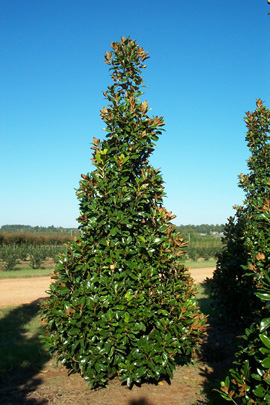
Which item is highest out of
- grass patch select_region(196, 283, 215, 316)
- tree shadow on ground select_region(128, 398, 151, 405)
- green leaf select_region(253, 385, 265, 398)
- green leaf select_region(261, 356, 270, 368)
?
green leaf select_region(261, 356, 270, 368)

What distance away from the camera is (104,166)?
4.84 meters

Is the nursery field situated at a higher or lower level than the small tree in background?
lower

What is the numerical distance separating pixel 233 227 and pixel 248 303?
1843 millimetres

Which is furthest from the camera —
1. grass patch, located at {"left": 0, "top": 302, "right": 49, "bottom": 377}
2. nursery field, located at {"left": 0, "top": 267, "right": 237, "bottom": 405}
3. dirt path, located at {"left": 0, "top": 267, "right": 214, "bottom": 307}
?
dirt path, located at {"left": 0, "top": 267, "right": 214, "bottom": 307}

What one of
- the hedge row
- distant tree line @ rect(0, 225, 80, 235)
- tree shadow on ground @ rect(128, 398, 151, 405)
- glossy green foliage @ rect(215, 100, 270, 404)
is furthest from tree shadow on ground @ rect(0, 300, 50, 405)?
distant tree line @ rect(0, 225, 80, 235)

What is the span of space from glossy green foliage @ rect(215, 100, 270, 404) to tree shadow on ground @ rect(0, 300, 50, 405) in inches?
107

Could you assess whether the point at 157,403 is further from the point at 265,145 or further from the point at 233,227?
the point at 265,145

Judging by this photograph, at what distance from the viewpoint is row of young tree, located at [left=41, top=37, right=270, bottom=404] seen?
4355 mm

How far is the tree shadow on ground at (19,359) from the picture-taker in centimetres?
457

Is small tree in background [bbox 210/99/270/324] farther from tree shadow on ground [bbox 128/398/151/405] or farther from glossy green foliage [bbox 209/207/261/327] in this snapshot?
tree shadow on ground [bbox 128/398/151/405]

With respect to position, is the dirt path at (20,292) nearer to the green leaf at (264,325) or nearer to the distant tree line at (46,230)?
the green leaf at (264,325)

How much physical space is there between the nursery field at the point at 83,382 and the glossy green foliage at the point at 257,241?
57 centimetres

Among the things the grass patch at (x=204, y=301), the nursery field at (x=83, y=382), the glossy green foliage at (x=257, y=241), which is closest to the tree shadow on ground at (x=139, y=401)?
the nursery field at (x=83, y=382)

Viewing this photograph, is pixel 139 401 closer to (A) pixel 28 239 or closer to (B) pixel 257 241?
(B) pixel 257 241
